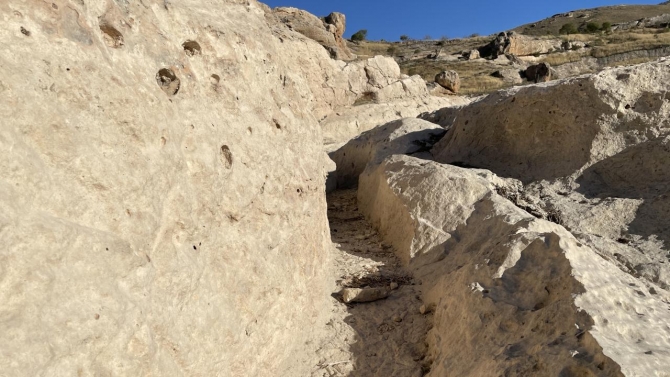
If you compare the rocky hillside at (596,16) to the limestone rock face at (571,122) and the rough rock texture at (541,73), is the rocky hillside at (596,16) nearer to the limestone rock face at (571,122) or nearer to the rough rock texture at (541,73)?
the rough rock texture at (541,73)

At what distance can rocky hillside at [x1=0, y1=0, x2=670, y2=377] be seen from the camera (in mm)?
1944

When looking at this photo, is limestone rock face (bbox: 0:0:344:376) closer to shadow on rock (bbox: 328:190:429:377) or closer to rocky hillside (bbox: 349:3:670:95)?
shadow on rock (bbox: 328:190:429:377)

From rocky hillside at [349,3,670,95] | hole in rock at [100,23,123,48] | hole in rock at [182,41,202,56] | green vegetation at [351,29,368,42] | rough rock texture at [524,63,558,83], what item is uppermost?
green vegetation at [351,29,368,42]

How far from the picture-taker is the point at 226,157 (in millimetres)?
3031

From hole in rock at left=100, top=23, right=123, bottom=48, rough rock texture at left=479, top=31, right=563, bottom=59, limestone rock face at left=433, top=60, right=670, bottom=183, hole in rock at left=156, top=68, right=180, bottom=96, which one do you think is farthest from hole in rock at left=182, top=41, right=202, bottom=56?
rough rock texture at left=479, top=31, right=563, bottom=59

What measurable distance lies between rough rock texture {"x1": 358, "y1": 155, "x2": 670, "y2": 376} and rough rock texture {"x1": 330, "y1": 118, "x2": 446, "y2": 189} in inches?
76.4

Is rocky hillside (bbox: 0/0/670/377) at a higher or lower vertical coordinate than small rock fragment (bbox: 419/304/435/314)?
higher

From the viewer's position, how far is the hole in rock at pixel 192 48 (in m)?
3.09

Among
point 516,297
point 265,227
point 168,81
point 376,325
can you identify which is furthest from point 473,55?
point 168,81

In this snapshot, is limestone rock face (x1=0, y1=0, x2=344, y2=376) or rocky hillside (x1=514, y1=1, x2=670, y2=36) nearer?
limestone rock face (x1=0, y1=0, x2=344, y2=376)

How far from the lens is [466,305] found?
128 inches

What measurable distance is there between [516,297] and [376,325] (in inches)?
44.2

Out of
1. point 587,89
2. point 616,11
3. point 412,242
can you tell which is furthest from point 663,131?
point 616,11

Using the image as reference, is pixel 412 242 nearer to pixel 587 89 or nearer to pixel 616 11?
pixel 587 89
